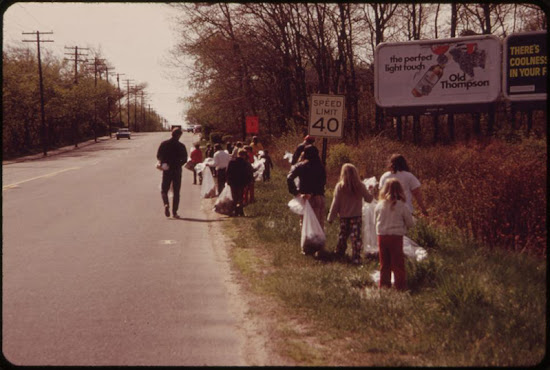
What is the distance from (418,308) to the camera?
6617mm

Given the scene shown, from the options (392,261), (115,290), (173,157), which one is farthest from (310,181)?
(173,157)

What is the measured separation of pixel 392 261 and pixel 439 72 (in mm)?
24649

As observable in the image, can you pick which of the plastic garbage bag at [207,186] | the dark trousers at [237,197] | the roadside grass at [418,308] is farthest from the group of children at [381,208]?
the plastic garbage bag at [207,186]

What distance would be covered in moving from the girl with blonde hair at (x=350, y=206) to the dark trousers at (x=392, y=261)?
5.20 ft

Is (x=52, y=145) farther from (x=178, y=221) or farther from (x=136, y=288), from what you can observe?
(x=136, y=288)

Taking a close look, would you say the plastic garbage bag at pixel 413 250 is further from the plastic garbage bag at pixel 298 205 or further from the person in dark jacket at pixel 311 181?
the plastic garbage bag at pixel 298 205

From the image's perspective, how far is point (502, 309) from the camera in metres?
6.21

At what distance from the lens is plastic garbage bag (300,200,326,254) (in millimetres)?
9688

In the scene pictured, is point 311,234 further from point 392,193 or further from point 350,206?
point 392,193

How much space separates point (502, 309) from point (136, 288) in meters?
4.39

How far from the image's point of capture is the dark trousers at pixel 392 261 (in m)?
7.64

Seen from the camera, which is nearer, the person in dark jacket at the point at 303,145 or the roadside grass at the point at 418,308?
the roadside grass at the point at 418,308

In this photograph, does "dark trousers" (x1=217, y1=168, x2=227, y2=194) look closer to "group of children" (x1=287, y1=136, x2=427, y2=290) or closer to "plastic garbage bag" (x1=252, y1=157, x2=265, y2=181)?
"plastic garbage bag" (x1=252, y1=157, x2=265, y2=181)

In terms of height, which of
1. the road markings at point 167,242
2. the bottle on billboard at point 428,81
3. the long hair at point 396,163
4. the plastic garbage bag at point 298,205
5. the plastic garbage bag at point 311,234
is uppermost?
the bottle on billboard at point 428,81
